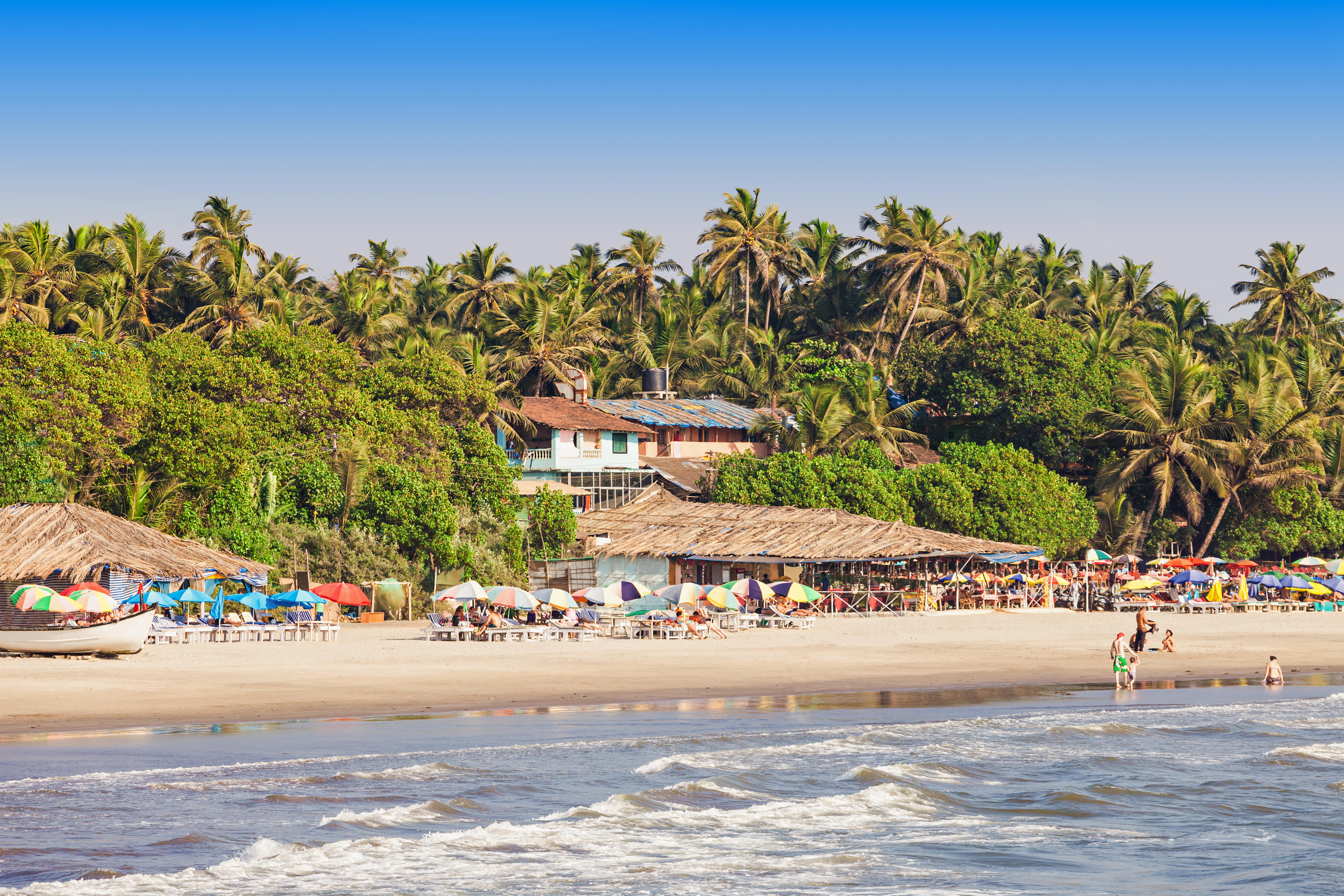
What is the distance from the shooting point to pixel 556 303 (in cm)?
6500

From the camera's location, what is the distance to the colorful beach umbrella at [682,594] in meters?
33.8

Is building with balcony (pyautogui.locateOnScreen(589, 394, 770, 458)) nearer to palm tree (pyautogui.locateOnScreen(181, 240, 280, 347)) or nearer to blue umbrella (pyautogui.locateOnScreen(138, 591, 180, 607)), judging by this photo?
palm tree (pyautogui.locateOnScreen(181, 240, 280, 347))

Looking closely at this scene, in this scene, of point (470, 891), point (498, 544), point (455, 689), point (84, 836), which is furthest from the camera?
point (498, 544)

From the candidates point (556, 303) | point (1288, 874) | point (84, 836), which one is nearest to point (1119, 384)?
point (556, 303)

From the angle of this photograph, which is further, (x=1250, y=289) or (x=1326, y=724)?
(x=1250, y=289)

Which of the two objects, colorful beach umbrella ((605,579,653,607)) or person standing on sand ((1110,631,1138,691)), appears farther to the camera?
colorful beach umbrella ((605,579,653,607))

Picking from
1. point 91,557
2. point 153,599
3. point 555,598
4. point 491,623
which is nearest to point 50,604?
point 91,557

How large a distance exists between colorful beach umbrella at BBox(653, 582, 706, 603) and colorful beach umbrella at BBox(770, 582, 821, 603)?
3.66 metres

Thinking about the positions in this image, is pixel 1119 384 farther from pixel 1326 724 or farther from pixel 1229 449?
pixel 1326 724

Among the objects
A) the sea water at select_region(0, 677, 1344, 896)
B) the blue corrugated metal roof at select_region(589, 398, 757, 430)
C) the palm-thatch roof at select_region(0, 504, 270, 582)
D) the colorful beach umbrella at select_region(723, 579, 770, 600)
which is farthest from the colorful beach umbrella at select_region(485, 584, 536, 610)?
the blue corrugated metal roof at select_region(589, 398, 757, 430)

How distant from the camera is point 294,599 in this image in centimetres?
3086

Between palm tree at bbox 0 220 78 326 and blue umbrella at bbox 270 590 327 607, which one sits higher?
palm tree at bbox 0 220 78 326

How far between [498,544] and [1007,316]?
2976 cm

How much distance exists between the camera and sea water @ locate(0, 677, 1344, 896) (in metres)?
11.1
